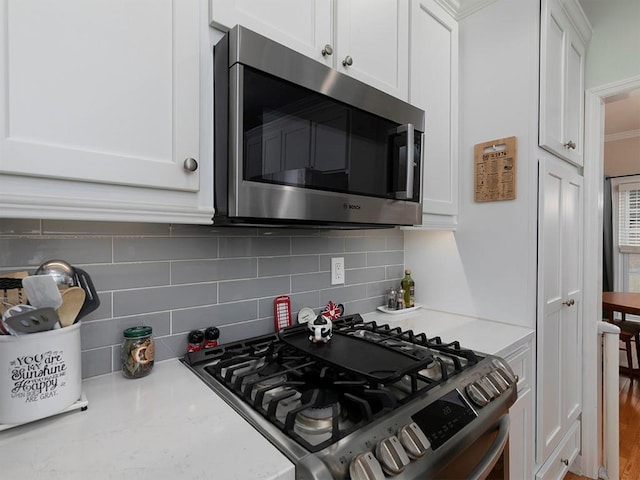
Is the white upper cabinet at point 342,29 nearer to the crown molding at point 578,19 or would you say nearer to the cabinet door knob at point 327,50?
the cabinet door knob at point 327,50

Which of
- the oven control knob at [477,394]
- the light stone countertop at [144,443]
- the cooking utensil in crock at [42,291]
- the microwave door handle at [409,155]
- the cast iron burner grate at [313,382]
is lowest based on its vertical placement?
the oven control knob at [477,394]

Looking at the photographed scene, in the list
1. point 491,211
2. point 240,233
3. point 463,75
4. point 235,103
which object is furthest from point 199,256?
point 463,75

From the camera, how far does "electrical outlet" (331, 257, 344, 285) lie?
1531 mm

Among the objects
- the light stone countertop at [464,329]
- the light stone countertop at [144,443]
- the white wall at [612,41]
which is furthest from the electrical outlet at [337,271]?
the white wall at [612,41]

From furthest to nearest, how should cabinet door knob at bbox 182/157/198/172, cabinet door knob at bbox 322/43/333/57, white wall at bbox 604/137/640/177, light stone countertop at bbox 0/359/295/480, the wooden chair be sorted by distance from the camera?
white wall at bbox 604/137/640/177
the wooden chair
cabinet door knob at bbox 322/43/333/57
cabinet door knob at bbox 182/157/198/172
light stone countertop at bbox 0/359/295/480

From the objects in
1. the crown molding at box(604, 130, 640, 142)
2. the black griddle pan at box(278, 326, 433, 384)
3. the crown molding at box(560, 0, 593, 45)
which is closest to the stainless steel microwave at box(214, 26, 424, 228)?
the black griddle pan at box(278, 326, 433, 384)

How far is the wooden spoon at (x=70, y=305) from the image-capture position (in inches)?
28.1

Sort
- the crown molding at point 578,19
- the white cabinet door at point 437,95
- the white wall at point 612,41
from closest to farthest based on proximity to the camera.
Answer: the white cabinet door at point 437,95, the crown molding at point 578,19, the white wall at point 612,41

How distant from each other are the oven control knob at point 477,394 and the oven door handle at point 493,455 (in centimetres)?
12

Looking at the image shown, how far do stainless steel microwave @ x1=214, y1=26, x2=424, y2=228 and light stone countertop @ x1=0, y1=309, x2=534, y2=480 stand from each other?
1.48 ft

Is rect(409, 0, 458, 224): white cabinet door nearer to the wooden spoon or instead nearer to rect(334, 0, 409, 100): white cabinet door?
rect(334, 0, 409, 100): white cabinet door

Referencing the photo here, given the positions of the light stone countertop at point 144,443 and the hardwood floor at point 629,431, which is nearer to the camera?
the light stone countertop at point 144,443

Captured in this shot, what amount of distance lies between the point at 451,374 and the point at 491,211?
898mm

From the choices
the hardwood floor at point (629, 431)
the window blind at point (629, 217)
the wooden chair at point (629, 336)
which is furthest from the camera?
the window blind at point (629, 217)
